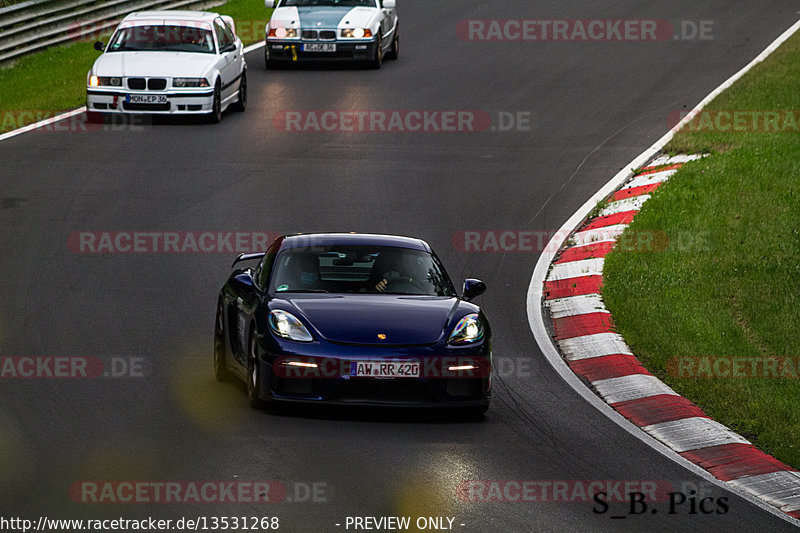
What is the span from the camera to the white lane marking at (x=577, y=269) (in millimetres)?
15312

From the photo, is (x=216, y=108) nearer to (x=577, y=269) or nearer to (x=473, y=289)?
(x=577, y=269)

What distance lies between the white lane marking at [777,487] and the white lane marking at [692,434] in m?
0.74

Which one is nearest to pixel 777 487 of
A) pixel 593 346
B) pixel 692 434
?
pixel 692 434

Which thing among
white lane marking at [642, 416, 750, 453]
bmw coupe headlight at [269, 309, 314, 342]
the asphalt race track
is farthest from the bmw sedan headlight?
white lane marking at [642, 416, 750, 453]

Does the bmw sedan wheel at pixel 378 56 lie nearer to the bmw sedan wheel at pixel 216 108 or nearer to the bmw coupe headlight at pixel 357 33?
the bmw coupe headlight at pixel 357 33

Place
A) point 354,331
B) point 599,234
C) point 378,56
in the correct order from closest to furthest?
point 354,331
point 599,234
point 378,56

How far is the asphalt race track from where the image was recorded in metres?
8.36

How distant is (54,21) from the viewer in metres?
28.0

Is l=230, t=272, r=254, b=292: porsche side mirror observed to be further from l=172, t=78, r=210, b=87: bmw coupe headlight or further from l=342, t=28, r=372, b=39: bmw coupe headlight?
l=342, t=28, r=372, b=39: bmw coupe headlight

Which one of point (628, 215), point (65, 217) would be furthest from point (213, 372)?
point (628, 215)

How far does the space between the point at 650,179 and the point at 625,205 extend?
1.31 m

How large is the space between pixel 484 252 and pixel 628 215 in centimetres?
215

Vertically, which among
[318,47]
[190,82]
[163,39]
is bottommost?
[190,82]

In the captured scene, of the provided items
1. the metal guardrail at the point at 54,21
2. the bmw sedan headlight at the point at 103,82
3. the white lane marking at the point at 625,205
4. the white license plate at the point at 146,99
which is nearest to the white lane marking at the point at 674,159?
the white lane marking at the point at 625,205
